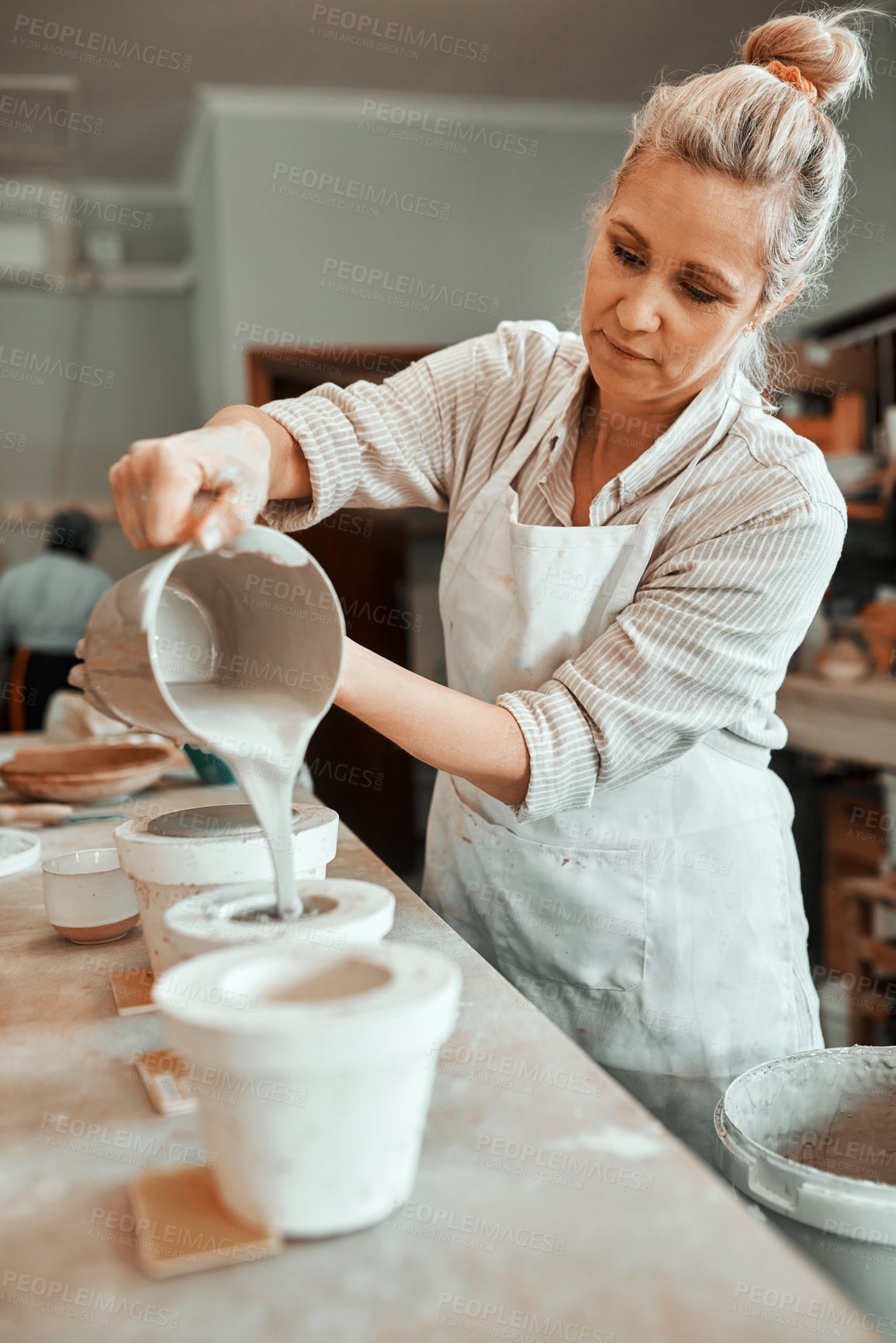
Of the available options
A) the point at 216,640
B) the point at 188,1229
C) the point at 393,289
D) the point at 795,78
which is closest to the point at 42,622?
the point at 393,289

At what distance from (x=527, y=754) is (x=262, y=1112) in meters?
0.64

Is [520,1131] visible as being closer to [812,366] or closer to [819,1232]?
[819,1232]

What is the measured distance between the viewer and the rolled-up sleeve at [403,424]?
1.41 m

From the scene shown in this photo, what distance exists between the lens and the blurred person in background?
4320 millimetres

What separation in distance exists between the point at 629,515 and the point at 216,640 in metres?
0.55

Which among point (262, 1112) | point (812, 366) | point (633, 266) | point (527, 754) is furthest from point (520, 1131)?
point (812, 366)

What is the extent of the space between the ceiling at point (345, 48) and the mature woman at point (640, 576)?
278 cm

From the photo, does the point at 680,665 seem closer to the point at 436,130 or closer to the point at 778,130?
the point at 778,130

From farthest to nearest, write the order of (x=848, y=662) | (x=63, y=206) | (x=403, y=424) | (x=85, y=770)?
(x=63, y=206) < (x=848, y=662) < (x=85, y=770) < (x=403, y=424)

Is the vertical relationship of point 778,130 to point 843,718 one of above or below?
above

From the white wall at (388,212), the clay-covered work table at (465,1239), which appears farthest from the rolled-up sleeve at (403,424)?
the white wall at (388,212)

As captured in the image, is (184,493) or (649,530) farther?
(649,530)

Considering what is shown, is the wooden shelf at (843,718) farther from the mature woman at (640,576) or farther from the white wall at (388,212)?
the white wall at (388,212)

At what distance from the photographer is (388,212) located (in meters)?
4.45
